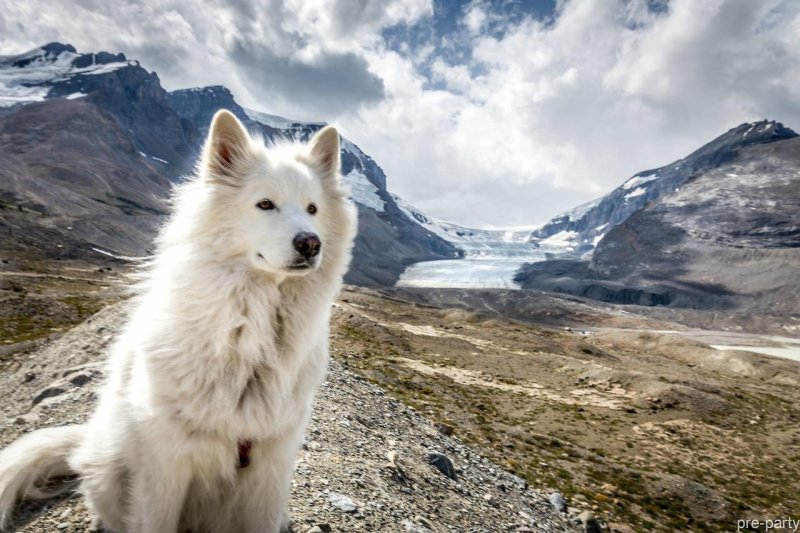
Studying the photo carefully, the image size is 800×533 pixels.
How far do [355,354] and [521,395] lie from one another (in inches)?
393

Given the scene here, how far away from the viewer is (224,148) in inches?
143

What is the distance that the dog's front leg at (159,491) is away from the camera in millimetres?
3023

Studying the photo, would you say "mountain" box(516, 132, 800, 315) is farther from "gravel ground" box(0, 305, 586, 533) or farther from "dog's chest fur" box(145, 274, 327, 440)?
"dog's chest fur" box(145, 274, 327, 440)

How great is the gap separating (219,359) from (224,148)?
5.85 ft

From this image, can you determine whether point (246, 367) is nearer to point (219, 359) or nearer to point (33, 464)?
point (219, 359)

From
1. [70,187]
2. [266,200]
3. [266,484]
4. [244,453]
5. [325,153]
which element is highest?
[70,187]

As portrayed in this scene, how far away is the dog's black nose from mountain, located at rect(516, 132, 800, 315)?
539 ft

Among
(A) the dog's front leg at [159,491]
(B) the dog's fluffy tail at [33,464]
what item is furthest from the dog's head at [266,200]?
(B) the dog's fluffy tail at [33,464]

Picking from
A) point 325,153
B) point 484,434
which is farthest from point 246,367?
point 484,434

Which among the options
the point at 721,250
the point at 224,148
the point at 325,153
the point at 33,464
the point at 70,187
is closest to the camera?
the point at 224,148

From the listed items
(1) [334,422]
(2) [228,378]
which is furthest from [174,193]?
(1) [334,422]

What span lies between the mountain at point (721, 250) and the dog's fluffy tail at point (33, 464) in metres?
165

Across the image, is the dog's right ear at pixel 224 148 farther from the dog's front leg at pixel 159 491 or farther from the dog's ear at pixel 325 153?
the dog's front leg at pixel 159 491

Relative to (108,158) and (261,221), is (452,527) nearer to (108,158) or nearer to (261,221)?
(261,221)
